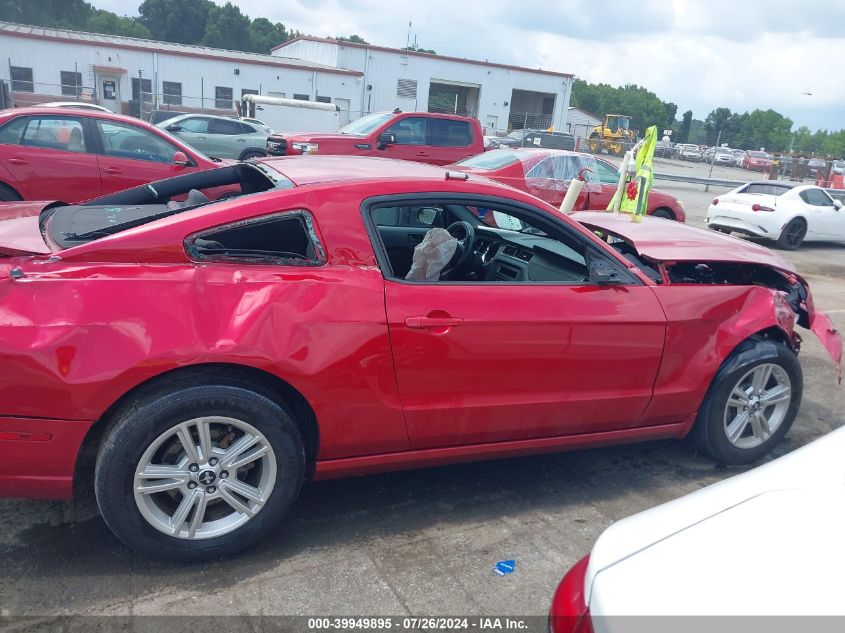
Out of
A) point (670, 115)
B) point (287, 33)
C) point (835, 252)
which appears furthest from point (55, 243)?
point (287, 33)

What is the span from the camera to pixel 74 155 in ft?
26.4

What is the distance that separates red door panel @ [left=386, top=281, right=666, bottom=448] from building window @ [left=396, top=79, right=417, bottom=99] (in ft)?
140

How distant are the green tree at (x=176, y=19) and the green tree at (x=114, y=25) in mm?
3751

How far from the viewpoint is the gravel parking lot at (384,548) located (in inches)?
104

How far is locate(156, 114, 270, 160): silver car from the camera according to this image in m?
18.8

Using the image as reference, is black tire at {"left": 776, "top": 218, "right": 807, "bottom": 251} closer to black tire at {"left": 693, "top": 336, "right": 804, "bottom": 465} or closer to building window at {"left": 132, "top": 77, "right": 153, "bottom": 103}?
black tire at {"left": 693, "top": 336, "right": 804, "bottom": 465}

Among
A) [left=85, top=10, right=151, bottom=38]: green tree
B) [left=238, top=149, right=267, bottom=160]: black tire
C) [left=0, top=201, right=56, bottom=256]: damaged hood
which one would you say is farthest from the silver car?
[left=85, top=10, right=151, bottom=38]: green tree

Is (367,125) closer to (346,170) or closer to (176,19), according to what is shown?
(346,170)

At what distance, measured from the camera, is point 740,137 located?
47562 mm

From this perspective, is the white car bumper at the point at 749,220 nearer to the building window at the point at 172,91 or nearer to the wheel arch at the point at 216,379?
the wheel arch at the point at 216,379

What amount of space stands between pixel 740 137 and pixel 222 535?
51.8 metres

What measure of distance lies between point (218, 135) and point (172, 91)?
20.4 m

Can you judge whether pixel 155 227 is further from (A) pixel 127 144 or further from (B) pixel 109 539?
(A) pixel 127 144

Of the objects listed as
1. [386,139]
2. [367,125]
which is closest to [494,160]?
[386,139]
